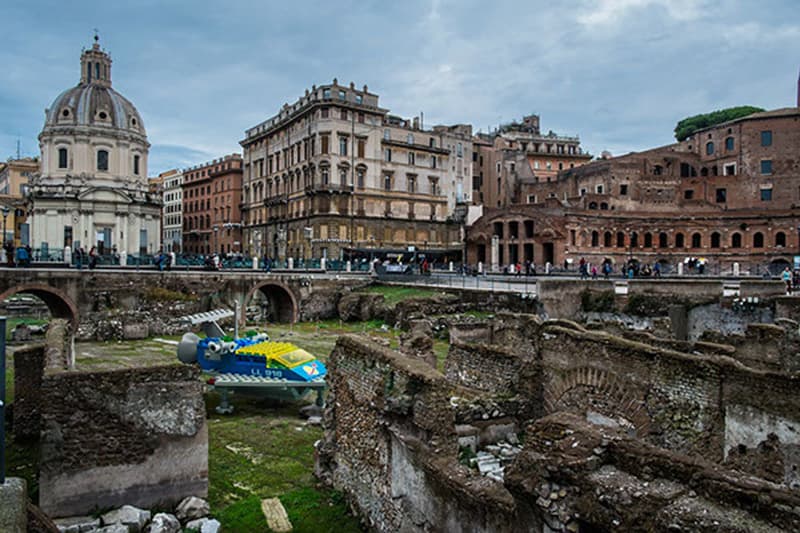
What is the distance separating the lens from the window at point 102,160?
174 feet

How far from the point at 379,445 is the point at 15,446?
813 cm

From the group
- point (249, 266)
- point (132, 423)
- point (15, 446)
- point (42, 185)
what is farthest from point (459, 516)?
point (42, 185)

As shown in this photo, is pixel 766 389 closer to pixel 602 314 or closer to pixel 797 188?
pixel 602 314

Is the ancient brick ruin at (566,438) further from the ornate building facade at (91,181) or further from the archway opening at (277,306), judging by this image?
the ornate building facade at (91,181)

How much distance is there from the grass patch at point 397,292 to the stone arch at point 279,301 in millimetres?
5116

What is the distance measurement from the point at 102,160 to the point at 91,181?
89.9 inches

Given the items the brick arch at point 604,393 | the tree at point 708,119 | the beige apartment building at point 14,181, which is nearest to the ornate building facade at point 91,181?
the beige apartment building at point 14,181

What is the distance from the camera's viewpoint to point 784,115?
58.2 m

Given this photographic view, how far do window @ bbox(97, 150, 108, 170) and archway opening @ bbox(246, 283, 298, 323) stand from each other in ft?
82.9

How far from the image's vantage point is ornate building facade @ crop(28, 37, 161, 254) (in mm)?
50781

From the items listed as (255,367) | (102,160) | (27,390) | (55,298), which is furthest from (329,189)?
(27,390)

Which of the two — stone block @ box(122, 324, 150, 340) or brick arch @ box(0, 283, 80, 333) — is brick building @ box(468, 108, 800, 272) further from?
brick arch @ box(0, 283, 80, 333)

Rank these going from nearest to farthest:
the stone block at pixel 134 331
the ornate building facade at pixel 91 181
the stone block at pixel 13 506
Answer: the stone block at pixel 13 506 → the stone block at pixel 134 331 → the ornate building facade at pixel 91 181

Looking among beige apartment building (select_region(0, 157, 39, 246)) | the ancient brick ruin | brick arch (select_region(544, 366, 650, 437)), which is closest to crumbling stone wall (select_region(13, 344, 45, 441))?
the ancient brick ruin
